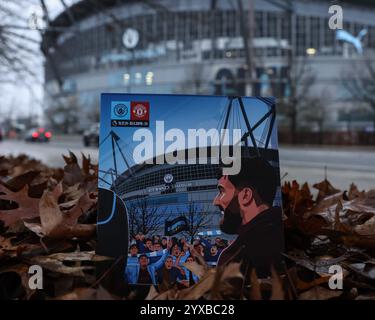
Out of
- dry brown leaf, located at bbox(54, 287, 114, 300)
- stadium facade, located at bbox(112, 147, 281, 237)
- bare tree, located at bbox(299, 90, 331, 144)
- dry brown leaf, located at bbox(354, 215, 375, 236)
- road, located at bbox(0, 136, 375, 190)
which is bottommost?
road, located at bbox(0, 136, 375, 190)

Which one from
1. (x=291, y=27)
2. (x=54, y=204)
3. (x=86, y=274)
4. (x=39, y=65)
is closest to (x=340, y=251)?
(x=86, y=274)

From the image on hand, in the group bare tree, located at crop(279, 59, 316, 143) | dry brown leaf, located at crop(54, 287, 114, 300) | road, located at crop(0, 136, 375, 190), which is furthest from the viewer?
bare tree, located at crop(279, 59, 316, 143)

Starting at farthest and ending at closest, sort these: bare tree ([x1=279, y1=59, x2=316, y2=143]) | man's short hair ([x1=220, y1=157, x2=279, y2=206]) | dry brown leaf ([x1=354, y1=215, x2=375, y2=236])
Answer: bare tree ([x1=279, y1=59, x2=316, y2=143]), dry brown leaf ([x1=354, y1=215, x2=375, y2=236]), man's short hair ([x1=220, y1=157, x2=279, y2=206])

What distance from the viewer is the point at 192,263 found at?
1.94 metres

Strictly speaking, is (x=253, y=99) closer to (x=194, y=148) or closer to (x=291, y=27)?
(x=194, y=148)

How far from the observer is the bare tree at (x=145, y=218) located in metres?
1.97

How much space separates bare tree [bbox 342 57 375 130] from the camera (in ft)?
167

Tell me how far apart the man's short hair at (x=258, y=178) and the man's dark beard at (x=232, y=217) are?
0.08 m

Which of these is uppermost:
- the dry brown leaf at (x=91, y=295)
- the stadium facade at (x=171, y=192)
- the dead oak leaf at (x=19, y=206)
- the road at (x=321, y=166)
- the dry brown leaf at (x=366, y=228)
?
the stadium facade at (x=171, y=192)

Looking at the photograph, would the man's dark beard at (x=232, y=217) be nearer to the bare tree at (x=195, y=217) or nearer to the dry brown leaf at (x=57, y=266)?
the bare tree at (x=195, y=217)

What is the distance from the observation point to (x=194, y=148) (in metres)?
2.06

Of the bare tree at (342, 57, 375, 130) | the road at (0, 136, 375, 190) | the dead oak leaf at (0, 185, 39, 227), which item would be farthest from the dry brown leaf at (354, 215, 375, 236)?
the bare tree at (342, 57, 375, 130)

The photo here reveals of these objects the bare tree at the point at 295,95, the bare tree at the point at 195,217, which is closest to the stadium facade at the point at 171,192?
the bare tree at the point at 195,217

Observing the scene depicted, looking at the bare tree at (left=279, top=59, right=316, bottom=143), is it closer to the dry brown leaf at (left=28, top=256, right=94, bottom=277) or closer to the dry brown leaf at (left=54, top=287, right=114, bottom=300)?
the dry brown leaf at (left=28, top=256, right=94, bottom=277)
